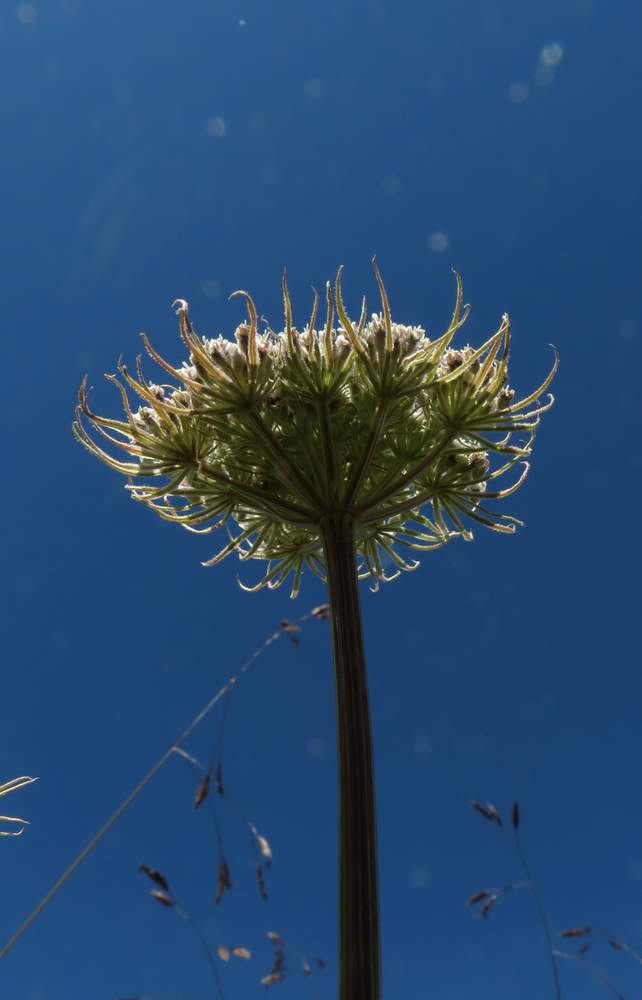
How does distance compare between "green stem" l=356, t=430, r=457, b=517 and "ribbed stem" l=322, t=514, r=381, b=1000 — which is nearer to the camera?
"ribbed stem" l=322, t=514, r=381, b=1000

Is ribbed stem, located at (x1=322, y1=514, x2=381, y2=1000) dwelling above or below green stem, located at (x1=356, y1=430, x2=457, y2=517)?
below

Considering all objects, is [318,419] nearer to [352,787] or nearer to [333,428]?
[333,428]

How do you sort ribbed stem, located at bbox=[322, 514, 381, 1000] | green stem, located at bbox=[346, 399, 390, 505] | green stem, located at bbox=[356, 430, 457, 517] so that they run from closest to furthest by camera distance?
ribbed stem, located at bbox=[322, 514, 381, 1000] → green stem, located at bbox=[346, 399, 390, 505] → green stem, located at bbox=[356, 430, 457, 517]

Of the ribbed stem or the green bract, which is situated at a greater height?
the green bract

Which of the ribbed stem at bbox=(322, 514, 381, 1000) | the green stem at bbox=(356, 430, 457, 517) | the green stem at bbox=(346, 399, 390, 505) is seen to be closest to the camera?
the ribbed stem at bbox=(322, 514, 381, 1000)

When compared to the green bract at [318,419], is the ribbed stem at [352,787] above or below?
below
